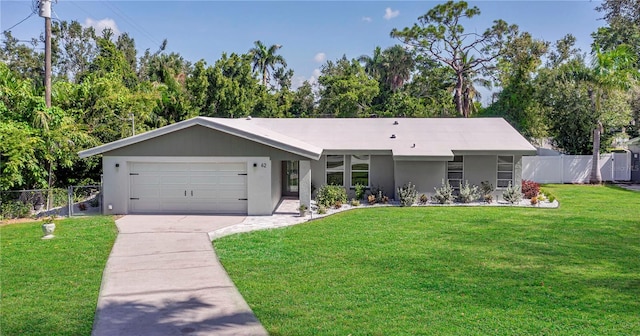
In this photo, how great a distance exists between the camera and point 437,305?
709cm

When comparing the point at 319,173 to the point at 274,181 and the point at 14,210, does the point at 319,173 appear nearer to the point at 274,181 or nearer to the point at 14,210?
the point at 274,181

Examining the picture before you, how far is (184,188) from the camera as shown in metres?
16.5

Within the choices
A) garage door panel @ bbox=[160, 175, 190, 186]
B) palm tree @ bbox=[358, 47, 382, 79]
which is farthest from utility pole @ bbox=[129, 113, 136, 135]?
palm tree @ bbox=[358, 47, 382, 79]

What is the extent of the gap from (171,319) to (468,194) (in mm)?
14809

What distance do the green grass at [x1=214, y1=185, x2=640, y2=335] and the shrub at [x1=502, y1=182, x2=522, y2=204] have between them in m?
3.45

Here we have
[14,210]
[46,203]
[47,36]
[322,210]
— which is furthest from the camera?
[47,36]

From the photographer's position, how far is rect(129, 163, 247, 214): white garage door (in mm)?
16500

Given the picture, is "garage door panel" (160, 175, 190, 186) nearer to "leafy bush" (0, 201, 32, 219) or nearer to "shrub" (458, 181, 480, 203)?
"leafy bush" (0, 201, 32, 219)

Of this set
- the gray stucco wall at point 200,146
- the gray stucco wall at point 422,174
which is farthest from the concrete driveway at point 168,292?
the gray stucco wall at point 422,174

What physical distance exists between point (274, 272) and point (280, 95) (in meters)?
35.4

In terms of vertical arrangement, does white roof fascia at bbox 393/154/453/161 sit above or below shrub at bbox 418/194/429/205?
above

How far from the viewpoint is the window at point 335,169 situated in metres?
20.0

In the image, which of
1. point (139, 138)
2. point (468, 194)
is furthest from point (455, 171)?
point (139, 138)

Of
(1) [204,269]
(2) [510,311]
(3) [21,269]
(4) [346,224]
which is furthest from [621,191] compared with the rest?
(3) [21,269]
